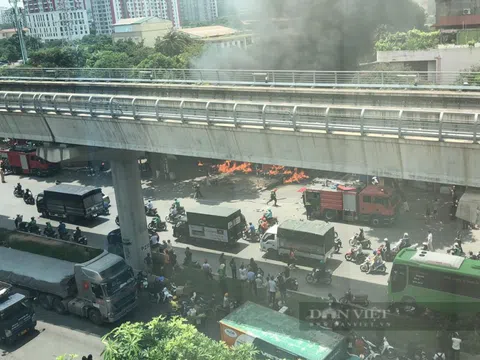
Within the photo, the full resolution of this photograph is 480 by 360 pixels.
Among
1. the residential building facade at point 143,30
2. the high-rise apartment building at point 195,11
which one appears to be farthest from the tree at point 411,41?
the high-rise apartment building at point 195,11

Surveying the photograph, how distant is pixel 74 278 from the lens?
16422 millimetres

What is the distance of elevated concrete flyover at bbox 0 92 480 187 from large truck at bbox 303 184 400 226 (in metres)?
8.39

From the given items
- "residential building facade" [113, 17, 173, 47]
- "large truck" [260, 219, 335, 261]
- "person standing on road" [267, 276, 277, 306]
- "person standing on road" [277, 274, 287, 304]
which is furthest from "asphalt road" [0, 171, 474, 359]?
"residential building facade" [113, 17, 173, 47]

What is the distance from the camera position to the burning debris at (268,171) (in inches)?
1156

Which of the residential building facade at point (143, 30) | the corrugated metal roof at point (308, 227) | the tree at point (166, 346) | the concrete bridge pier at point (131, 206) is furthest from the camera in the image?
the residential building facade at point (143, 30)

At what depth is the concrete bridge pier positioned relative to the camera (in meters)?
18.5

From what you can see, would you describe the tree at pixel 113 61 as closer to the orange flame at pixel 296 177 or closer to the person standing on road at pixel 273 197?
the orange flame at pixel 296 177

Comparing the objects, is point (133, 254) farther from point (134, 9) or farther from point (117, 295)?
point (134, 9)

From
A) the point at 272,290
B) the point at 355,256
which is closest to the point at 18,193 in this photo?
the point at 272,290

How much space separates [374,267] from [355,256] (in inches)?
46.4

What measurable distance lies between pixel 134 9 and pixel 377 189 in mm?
92173

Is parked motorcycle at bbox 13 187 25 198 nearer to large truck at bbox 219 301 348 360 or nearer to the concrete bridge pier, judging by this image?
the concrete bridge pier

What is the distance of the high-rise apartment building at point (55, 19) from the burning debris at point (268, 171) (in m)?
88.0

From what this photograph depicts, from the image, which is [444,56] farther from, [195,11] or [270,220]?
[195,11]
